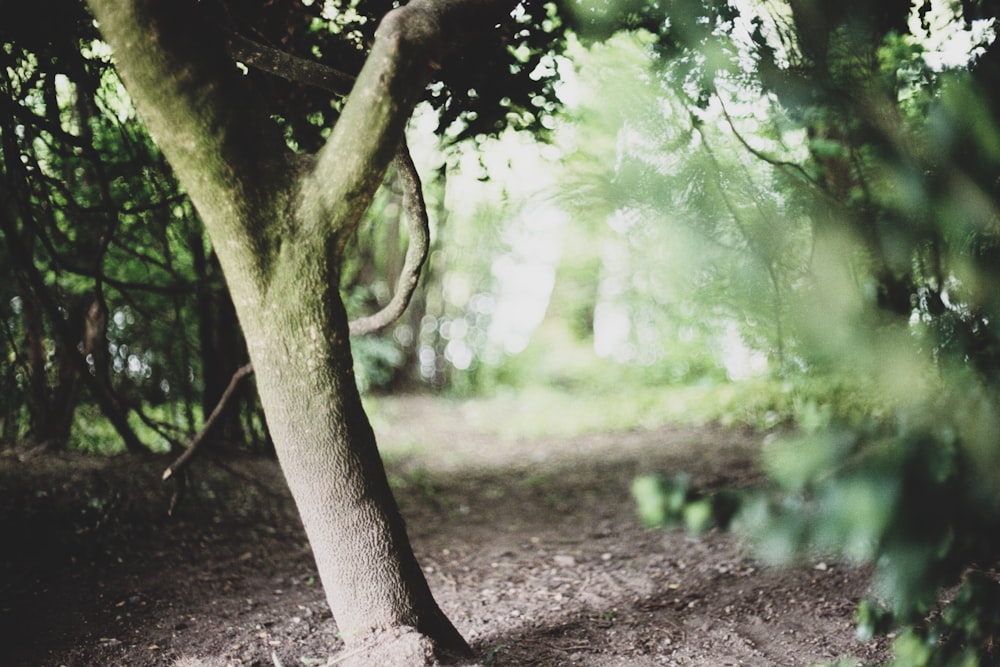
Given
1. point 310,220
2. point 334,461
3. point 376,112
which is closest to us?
point 376,112

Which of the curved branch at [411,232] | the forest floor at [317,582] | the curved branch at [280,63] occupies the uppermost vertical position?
the curved branch at [280,63]

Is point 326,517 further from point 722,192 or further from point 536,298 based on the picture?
point 536,298

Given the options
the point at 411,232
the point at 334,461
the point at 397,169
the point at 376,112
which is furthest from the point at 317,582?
the point at 376,112

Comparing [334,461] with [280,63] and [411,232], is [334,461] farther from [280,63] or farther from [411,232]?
[280,63]

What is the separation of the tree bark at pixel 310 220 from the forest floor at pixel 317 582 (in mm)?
676

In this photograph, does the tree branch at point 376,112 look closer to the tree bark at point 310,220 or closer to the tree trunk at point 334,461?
the tree bark at point 310,220

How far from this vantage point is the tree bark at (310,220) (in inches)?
92.5

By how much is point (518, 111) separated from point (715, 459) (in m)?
4.21

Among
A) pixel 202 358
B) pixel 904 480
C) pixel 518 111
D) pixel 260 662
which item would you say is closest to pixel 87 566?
pixel 260 662

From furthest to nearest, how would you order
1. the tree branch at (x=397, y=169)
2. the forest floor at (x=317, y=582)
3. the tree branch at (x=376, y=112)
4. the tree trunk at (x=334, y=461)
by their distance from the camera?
the forest floor at (x=317, y=582), the tree branch at (x=397, y=169), the tree trunk at (x=334, y=461), the tree branch at (x=376, y=112)

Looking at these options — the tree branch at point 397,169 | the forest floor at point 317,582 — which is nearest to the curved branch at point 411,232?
the tree branch at point 397,169

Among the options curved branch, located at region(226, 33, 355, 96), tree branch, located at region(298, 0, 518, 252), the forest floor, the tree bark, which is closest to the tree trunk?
the tree bark

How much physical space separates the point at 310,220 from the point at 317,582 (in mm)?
2365

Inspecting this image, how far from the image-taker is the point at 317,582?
156 inches
